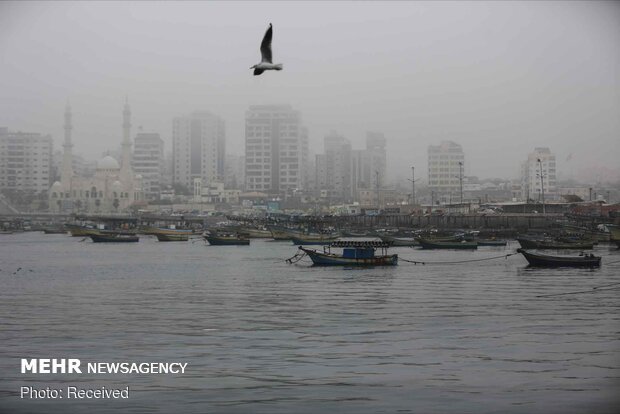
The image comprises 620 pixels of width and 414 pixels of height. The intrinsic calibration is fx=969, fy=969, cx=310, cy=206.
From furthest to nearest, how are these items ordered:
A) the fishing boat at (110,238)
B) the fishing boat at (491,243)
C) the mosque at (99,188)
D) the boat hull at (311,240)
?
1. the mosque at (99,188)
2. the fishing boat at (110,238)
3. the boat hull at (311,240)
4. the fishing boat at (491,243)

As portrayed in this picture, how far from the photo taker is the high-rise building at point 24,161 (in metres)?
170

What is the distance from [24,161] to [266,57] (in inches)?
6565

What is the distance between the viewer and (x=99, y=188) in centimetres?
15562

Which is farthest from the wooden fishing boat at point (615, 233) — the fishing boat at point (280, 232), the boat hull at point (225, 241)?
the fishing boat at point (280, 232)

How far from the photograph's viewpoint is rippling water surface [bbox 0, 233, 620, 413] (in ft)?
→ 52.7

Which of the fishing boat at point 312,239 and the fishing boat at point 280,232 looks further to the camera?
the fishing boat at point 280,232

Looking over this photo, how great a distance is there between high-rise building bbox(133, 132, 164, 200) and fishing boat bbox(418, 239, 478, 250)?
125 meters

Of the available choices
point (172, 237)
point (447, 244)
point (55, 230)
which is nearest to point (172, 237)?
point (172, 237)

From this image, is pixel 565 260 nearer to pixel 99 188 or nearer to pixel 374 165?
pixel 99 188

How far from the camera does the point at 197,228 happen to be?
119 meters

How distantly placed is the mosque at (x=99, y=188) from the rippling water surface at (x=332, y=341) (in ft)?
376

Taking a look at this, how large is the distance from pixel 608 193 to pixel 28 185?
106 metres

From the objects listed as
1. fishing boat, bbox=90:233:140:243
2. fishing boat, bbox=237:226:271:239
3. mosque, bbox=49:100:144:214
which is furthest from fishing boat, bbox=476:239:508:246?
mosque, bbox=49:100:144:214

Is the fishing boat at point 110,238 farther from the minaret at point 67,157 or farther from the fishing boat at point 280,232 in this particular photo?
the minaret at point 67,157
